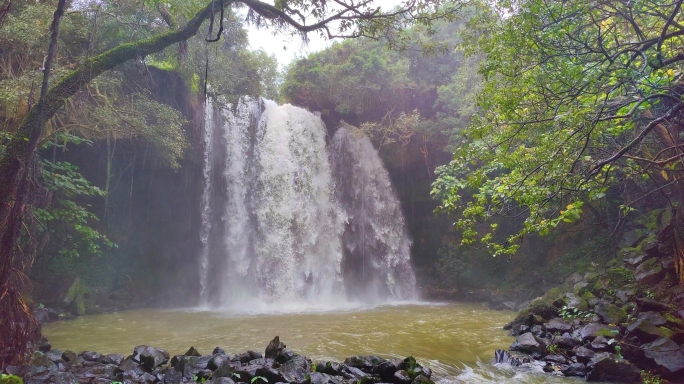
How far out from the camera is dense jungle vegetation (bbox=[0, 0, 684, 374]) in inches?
206

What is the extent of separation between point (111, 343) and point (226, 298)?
6965mm

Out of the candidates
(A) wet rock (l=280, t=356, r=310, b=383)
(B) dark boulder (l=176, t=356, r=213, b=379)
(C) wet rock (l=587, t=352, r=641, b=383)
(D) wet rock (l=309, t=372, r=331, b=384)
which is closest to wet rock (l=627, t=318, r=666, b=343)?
(C) wet rock (l=587, t=352, r=641, b=383)

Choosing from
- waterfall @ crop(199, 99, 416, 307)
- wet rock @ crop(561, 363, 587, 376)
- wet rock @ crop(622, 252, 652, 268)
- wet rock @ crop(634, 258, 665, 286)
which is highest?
waterfall @ crop(199, 99, 416, 307)

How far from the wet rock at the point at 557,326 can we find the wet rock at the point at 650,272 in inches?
60.9

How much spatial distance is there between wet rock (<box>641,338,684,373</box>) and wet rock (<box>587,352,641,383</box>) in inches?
11.0

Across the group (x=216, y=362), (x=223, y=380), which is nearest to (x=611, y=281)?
(x=216, y=362)

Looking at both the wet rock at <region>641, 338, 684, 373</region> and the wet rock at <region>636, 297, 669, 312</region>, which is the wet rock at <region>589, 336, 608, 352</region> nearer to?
the wet rock at <region>641, 338, 684, 373</region>

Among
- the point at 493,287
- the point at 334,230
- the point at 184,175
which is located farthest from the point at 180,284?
the point at 493,287

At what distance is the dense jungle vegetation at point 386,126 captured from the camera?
523 centimetres

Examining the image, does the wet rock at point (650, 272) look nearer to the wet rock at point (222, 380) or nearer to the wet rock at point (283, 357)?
the wet rock at point (283, 357)

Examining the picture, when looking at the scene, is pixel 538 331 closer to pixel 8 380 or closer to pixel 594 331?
pixel 594 331

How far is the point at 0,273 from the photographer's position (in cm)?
514

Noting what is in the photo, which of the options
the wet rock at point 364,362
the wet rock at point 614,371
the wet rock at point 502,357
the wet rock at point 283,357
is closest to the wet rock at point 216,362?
the wet rock at point 283,357

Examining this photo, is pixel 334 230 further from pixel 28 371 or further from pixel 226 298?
pixel 28 371
